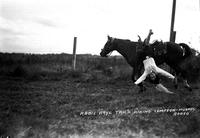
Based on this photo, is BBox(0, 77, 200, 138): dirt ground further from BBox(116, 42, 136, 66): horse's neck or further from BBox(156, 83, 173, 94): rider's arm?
BBox(116, 42, 136, 66): horse's neck

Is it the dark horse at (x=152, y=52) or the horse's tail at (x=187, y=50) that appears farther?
the horse's tail at (x=187, y=50)

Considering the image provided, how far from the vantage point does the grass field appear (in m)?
4.96

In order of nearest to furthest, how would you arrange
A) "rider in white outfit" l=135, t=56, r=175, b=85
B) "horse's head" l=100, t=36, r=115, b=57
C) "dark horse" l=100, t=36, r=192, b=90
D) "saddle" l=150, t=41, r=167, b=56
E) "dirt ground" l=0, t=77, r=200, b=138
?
1. "dirt ground" l=0, t=77, r=200, b=138
2. "rider in white outfit" l=135, t=56, r=175, b=85
3. "saddle" l=150, t=41, r=167, b=56
4. "dark horse" l=100, t=36, r=192, b=90
5. "horse's head" l=100, t=36, r=115, b=57

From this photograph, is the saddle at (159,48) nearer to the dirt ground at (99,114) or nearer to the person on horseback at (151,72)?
the person on horseback at (151,72)

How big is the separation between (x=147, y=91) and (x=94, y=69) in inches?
176

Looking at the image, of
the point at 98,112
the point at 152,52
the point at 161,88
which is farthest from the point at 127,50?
the point at 98,112

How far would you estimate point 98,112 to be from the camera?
5.74 meters

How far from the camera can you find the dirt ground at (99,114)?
495 cm

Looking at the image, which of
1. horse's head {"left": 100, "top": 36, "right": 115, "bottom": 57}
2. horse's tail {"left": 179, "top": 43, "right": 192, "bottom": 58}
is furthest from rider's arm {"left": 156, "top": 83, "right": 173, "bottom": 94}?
horse's head {"left": 100, "top": 36, "right": 115, "bottom": 57}

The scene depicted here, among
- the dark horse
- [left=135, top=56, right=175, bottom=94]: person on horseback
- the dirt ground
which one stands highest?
the dark horse

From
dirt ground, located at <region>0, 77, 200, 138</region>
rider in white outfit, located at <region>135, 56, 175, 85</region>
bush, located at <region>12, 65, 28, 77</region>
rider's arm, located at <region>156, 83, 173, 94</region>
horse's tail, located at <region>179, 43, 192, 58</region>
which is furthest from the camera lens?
bush, located at <region>12, 65, 28, 77</region>

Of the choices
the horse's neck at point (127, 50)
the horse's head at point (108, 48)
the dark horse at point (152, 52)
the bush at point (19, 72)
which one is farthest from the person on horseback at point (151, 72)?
the bush at point (19, 72)

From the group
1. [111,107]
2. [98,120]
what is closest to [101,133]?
[98,120]

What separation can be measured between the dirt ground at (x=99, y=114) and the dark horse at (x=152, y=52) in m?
0.59
